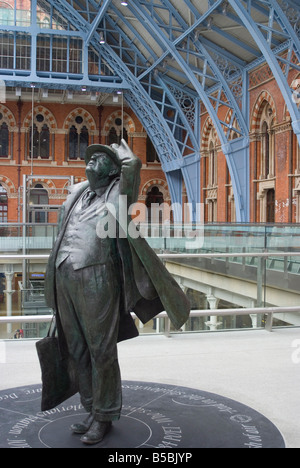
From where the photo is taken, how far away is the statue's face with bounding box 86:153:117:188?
2.77m

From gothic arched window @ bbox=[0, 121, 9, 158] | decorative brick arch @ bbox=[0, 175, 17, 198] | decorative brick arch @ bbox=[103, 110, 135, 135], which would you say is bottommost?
decorative brick arch @ bbox=[0, 175, 17, 198]

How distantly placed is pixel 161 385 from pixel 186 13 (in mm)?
15967

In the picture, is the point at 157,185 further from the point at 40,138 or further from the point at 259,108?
the point at 259,108

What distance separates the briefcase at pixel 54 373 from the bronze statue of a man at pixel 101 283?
0.07 metres

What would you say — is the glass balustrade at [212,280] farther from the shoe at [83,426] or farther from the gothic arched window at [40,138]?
the gothic arched window at [40,138]

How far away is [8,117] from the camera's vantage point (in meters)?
27.6

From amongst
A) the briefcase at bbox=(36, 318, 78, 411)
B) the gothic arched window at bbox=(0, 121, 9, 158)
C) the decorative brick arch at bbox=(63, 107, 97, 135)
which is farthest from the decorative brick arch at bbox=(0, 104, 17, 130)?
the briefcase at bbox=(36, 318, 78, 411)

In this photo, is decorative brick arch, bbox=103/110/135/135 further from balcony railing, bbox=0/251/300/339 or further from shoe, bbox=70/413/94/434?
shoe, bbox=70/413/94/434

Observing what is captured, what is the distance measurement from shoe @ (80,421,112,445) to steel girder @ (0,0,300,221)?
11.7 m

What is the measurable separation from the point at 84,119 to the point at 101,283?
88.1 feet

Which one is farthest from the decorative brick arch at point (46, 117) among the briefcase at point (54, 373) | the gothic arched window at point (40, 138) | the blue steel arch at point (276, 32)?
the briefcase at point (54, 373)

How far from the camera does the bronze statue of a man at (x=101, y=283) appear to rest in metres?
Result: 2.63

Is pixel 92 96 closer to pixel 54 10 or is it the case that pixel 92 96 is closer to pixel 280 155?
pixel 54 10

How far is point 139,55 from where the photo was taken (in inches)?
Answer: 850
